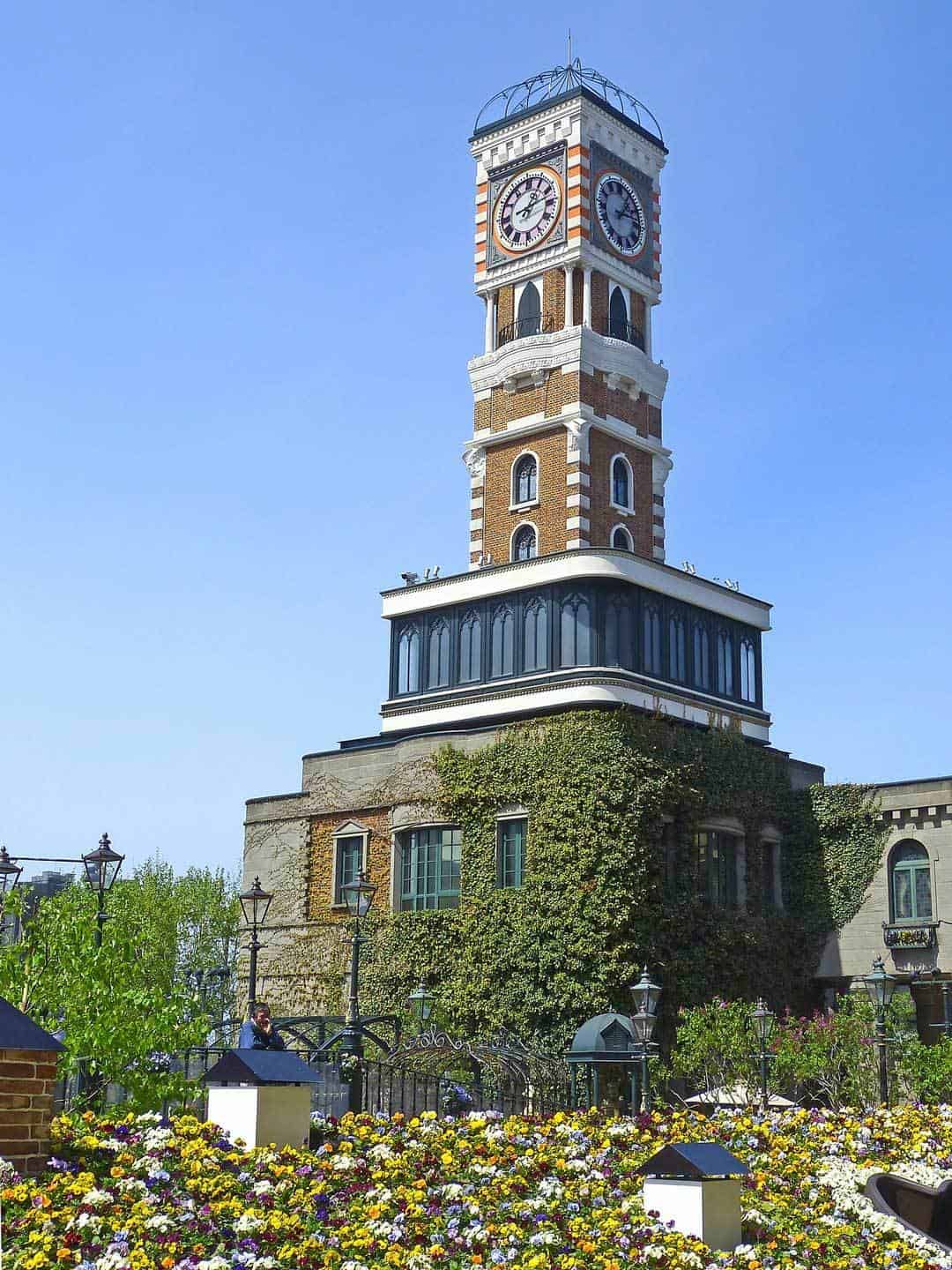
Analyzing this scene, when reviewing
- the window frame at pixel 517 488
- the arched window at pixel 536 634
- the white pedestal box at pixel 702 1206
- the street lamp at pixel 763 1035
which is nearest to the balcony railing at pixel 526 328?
the window frame at pixel 517 488

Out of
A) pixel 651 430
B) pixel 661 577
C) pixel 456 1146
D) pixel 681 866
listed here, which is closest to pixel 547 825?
pixel 681 866

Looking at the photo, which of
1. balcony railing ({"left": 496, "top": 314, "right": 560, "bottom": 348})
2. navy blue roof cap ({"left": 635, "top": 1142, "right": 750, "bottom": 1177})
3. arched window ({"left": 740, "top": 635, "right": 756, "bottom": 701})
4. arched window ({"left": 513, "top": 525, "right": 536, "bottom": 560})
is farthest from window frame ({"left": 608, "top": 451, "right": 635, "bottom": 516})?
navy blue roof cap ({"left": 635, "top": 1142, "right": 750, "bottom": 1177})

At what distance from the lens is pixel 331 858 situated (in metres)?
41.0

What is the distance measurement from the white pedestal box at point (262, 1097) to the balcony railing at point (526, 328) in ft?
106

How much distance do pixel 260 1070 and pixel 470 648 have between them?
2554 cm

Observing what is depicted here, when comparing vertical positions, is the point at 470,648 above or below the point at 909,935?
above

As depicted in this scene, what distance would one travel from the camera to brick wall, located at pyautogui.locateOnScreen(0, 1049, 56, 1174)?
1212cm

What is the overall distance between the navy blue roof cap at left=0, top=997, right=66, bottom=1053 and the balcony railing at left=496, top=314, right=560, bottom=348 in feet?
117

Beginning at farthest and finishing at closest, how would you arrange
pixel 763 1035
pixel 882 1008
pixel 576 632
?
pixel 576 632
pixel 763 1035
pixel 882 1008

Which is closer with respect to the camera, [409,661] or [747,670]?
[409,661]

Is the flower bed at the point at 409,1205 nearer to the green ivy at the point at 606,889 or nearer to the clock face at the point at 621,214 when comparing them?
the green ivy at the point at 606,889

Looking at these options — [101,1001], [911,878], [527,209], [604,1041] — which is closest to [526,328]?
[527,209]

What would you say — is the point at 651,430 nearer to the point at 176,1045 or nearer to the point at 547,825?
the point at 547,825

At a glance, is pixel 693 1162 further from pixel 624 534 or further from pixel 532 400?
pixel 532 400
